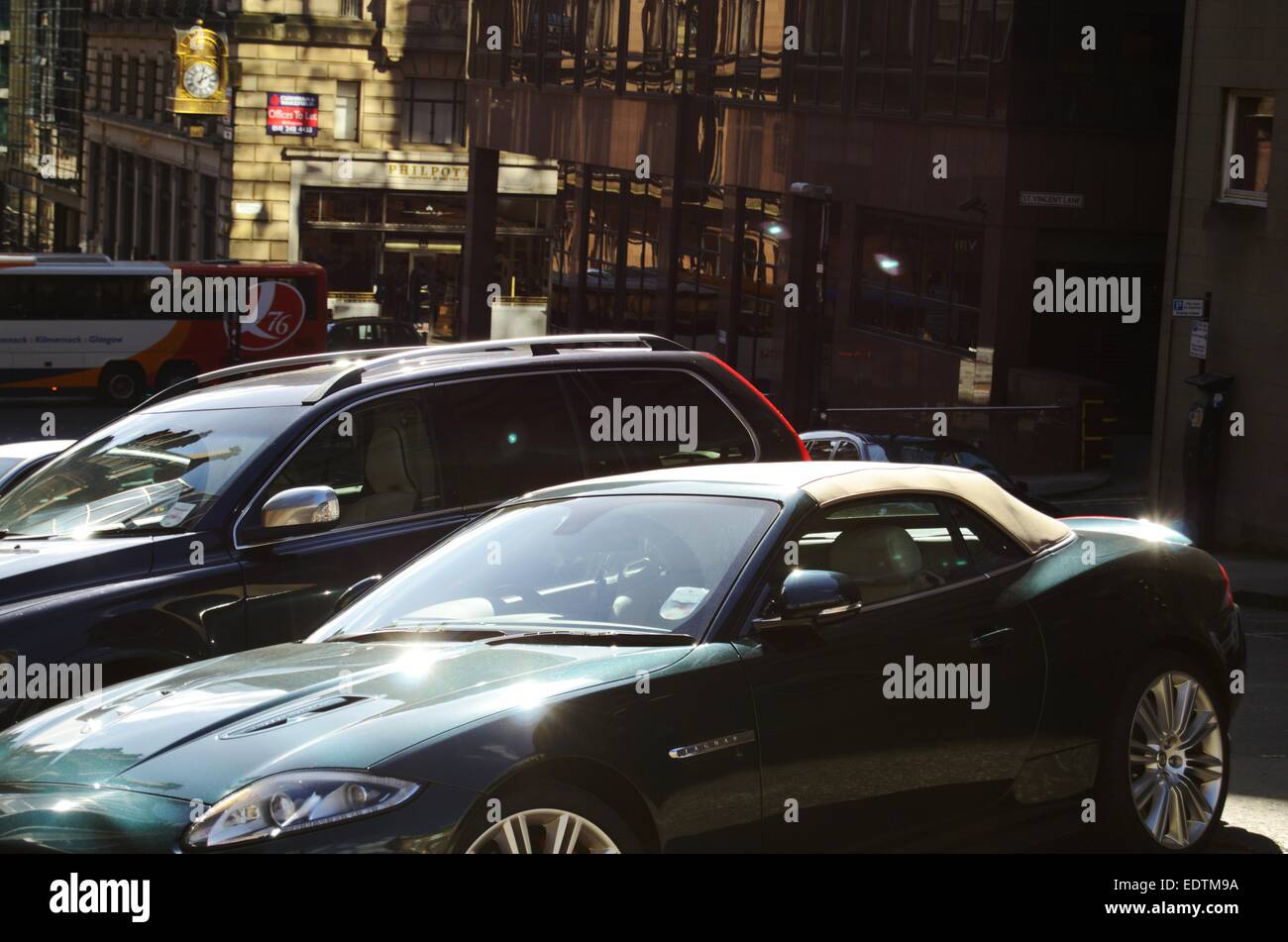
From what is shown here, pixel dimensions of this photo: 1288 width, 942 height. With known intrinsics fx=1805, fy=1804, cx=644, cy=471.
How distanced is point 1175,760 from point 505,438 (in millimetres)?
3361

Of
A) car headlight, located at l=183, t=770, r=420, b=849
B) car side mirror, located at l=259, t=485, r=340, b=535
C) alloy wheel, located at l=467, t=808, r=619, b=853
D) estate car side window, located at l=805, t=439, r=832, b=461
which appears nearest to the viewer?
car headlight, located at l=183, t=770, r=420, b=849

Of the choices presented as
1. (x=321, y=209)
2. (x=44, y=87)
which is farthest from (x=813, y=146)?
(x=44, y=87)

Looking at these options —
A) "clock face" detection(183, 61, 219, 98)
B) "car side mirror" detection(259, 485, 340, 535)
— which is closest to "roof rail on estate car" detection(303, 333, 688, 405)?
"car side mirror" detection(259, 485, 340, 535)

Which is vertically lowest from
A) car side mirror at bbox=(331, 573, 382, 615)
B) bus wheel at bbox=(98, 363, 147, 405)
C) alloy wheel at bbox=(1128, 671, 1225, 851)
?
bus wheel at bbox=(98, 363, 147, 405)

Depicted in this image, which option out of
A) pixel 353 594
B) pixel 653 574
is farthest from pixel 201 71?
pixel 653 574

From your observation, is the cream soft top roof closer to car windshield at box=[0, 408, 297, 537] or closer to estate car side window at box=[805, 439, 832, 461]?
car windshield at box=[0, 408, 297, 537]

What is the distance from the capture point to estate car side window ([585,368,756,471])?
860cm

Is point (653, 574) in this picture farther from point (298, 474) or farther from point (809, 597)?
point (298, 474)

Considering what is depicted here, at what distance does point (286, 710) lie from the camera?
4.85 meters

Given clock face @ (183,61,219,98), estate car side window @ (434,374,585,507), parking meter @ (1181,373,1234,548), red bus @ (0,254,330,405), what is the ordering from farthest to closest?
clock face @ (183,61,219,98) → red bus @ (0,254,330,405) → parking meter @ (1181,373,1234,548) → estate car side window @ (434,374,585,507)

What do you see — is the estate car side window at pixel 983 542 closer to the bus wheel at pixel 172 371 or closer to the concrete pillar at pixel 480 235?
the bus wheel at pixel 172 371

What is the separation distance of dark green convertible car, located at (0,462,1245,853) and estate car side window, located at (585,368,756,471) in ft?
7.40

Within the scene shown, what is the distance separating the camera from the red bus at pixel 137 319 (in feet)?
140

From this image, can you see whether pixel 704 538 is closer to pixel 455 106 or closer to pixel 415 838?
pixel 415 838
